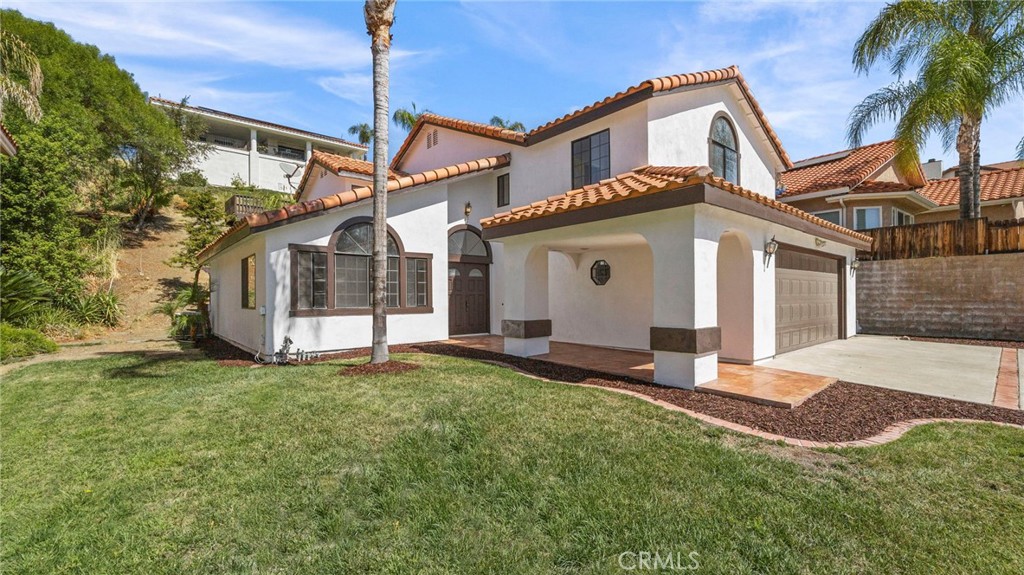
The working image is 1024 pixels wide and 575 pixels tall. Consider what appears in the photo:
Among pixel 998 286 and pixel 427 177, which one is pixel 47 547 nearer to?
pixel 427 177

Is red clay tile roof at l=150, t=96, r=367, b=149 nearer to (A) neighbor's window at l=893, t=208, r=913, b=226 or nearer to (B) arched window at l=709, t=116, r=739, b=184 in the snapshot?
(B) arched window at l=709, t=116, r=739, b=184

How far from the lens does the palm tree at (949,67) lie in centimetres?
1319

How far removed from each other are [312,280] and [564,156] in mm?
7447

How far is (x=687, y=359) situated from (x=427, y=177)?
8279 millimetres

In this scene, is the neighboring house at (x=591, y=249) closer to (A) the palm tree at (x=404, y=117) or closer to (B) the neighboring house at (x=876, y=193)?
(B) the neighboring house at (x=876, y=193)

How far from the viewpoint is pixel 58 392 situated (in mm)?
7316

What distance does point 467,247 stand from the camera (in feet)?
45.4

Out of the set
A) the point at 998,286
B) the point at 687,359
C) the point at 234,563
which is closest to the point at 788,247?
the point at 687,359

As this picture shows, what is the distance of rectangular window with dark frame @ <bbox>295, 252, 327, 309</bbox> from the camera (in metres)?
10.4

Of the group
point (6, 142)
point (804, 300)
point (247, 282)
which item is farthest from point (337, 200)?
point (804, 300)

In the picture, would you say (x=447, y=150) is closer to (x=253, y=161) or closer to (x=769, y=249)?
(x=769, y=249)

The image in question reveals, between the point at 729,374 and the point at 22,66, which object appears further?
the point at 22,66

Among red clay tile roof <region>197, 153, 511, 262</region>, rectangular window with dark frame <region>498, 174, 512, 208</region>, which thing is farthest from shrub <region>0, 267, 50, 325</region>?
rectangular window with dark frame <region>498, 174, 512, 208</region>

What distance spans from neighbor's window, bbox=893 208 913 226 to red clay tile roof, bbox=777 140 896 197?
1952 mm
